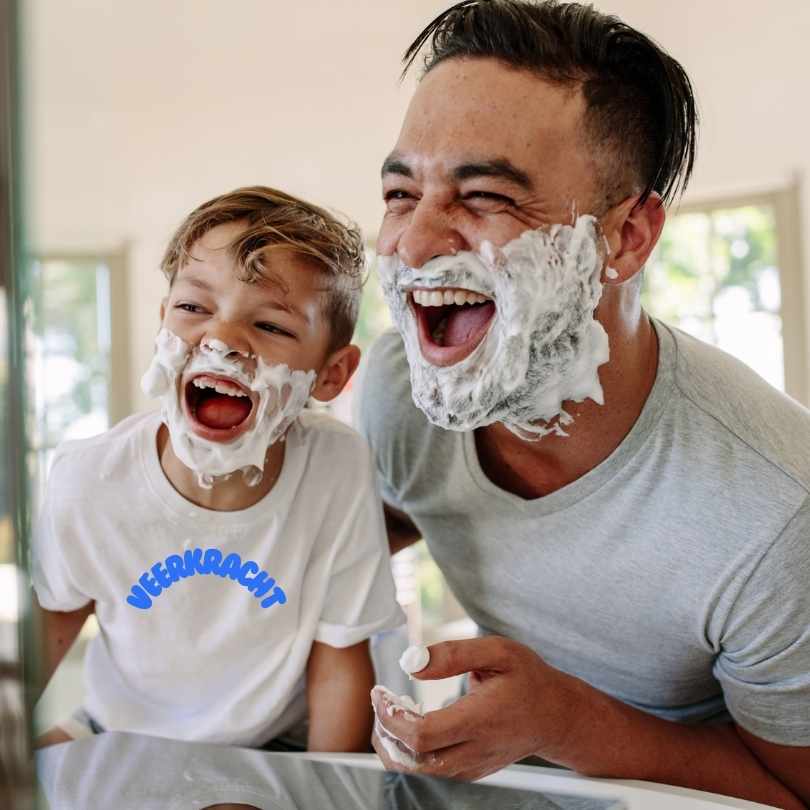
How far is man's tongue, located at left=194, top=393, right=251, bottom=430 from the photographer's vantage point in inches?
31.9

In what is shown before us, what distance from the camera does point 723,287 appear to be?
128 cm

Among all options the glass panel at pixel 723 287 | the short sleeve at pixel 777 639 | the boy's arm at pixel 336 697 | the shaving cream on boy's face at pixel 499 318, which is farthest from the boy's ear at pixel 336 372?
the glass panel at pixel 723 287

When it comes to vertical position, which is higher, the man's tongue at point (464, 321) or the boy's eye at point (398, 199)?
the boy's eye at point (398, 199)

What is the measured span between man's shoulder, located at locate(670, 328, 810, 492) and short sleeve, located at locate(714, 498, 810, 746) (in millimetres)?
48

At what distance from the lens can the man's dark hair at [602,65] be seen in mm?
732

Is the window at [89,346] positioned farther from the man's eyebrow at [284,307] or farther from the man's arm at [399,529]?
the man's arm at [399,529]

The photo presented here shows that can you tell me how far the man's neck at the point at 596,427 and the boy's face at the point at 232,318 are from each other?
217 millimetres

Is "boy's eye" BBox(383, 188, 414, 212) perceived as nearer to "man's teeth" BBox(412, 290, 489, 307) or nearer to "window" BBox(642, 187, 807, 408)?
"man's teeth" BBox(412, 290, 489, 307)

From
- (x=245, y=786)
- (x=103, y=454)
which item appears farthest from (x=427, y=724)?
(x=103, y=454)

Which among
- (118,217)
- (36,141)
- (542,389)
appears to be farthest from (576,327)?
(118,217)

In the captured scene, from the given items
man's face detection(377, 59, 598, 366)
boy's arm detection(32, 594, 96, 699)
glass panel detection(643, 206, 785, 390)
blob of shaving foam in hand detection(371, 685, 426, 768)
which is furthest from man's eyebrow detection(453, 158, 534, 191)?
glass panel detection(643, 206, 785, 390)

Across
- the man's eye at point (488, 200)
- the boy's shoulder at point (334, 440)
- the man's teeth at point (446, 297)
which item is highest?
the man's eye at point (488, 200)

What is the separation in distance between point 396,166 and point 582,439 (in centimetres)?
28

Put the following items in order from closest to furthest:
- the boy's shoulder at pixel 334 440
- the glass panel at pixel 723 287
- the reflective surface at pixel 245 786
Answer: the reflective surface at pixel 245 786, the boy's shoulder at pixel 334 440, the glass panel at pixel 723 287
